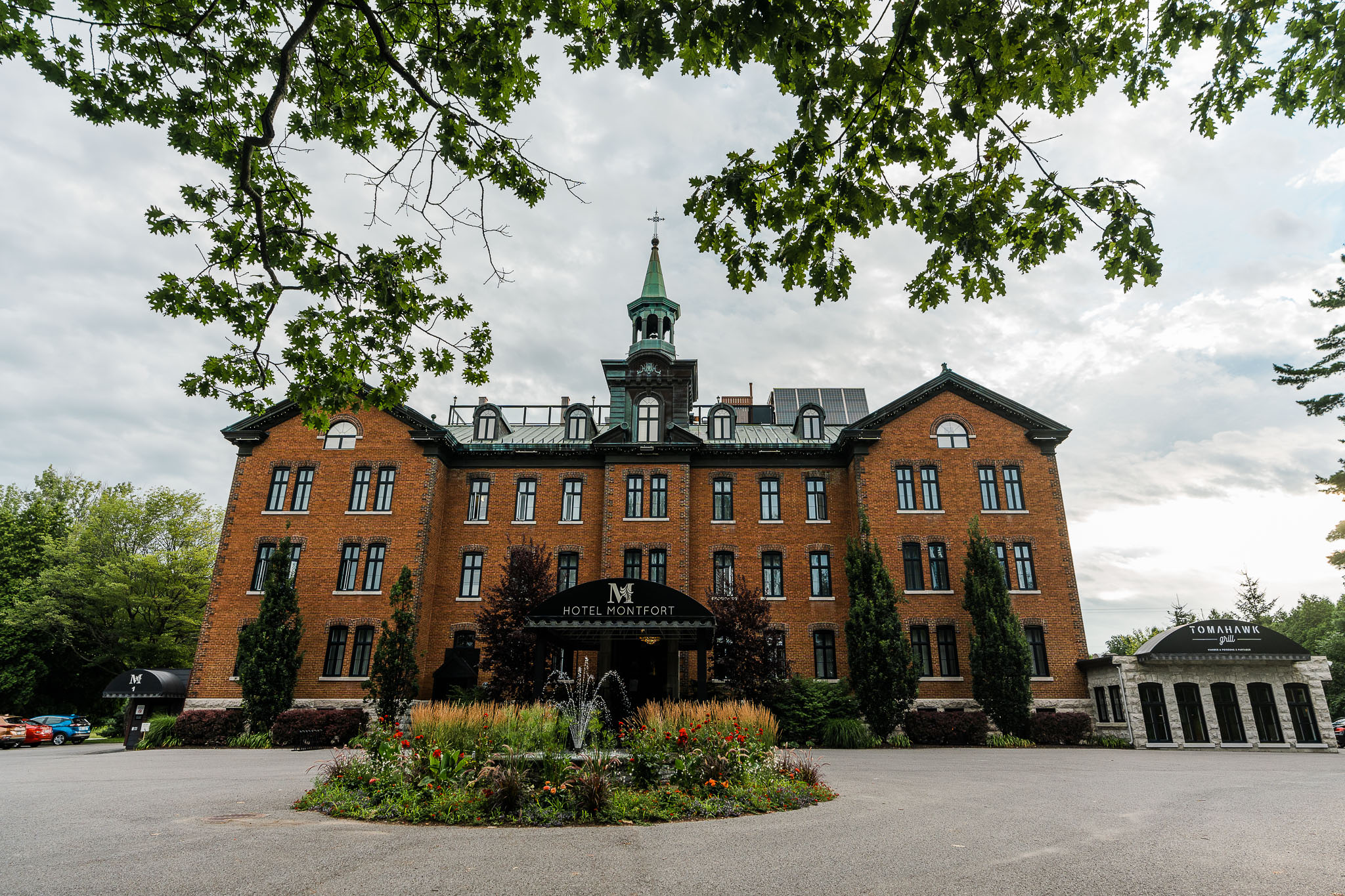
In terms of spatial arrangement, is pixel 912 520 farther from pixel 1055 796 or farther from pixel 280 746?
pixel 280 746

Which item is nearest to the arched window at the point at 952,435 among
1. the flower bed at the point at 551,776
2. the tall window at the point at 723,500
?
the tall window at the point at 723,500

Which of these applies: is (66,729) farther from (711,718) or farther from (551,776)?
(711,718)

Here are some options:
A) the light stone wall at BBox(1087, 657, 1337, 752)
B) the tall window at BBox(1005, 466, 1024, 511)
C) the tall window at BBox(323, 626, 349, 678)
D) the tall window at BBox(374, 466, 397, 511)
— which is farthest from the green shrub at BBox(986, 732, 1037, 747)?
the tall window at BBox(374, 466, 397, 511)

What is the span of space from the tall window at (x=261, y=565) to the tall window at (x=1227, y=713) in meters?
34.8

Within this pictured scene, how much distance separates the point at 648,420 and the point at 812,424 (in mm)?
7451

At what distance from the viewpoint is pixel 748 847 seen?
7102 millimetres

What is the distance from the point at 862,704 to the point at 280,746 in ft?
64.4

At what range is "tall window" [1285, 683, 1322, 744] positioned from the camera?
22453mm

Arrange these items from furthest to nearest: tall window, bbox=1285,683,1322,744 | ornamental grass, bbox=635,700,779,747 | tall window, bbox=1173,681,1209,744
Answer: tall window, bbox=1173,681,1209,744
tall window, bbox=1285,683,1322,744
ornamental grass, bbox=635,700,779,747

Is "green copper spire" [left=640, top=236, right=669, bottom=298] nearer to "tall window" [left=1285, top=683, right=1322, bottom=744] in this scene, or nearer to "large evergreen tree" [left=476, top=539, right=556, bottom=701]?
"large evergreen tree" [left=476, top=539, right=556, bottom=701]

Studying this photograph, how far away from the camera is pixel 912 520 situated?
1052 inches

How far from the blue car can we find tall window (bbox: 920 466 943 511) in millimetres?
38556

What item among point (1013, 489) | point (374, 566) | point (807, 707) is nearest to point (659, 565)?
point (807, 707)

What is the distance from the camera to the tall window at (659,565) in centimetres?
2688
